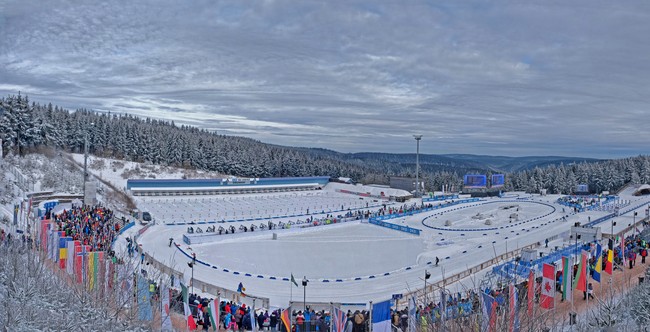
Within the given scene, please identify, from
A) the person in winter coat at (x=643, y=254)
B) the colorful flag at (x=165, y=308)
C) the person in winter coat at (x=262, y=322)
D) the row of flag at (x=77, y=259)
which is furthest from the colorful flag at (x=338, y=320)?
the person in winter coat at (x=643, y=254)

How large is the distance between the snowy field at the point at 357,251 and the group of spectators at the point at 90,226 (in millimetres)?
2474

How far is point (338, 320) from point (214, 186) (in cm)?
4456

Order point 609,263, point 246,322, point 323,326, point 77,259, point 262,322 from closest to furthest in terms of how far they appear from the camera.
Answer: point 323,326 < point 246,322 < point 262,322 < point 77,259 < point 609,263

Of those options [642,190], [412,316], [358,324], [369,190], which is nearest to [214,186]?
[369,190]

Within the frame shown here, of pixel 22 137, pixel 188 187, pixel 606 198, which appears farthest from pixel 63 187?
pixel 606 198

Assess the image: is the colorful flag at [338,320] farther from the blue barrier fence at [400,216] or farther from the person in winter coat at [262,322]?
the blue barrier fence at [400,216]

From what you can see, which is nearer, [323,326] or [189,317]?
[323,326]

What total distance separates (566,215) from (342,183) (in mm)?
29267

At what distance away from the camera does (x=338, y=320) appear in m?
11.8

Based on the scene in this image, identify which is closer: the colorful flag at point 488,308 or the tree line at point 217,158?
the colorful flag at point 488,308

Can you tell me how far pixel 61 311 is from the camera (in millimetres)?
10422

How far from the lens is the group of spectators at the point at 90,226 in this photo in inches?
825

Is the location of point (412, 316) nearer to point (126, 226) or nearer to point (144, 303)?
point (144, 303)

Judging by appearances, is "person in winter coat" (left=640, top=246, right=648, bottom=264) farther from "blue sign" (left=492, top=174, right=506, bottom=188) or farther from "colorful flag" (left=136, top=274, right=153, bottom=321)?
"blue sign" (left=492, top=174, right=506, bottom=188)
